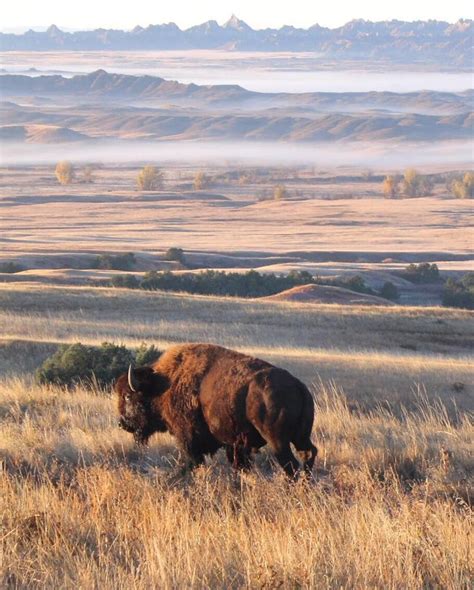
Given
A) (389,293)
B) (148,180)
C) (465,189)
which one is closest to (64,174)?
(148,180)

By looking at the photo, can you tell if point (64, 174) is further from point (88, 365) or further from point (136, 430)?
point (136, 430)

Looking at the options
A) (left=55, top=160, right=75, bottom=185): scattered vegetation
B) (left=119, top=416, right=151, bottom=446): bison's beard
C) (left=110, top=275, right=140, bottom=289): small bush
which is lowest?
(left=55, top=160, right=75, bottom=185): scattered vegetation

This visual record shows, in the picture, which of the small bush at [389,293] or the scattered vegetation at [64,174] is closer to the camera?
the small bush at [389,293]

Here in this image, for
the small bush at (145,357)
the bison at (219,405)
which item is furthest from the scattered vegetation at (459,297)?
the bison at (219,405)

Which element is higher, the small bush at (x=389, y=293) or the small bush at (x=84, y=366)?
the small bush at (x=84, y=366)

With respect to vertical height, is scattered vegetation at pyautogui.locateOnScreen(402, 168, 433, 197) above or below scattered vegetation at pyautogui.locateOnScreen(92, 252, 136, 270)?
below

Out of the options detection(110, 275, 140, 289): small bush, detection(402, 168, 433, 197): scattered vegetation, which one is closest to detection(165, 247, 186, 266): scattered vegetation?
detection(110, 275, 140, 289): small bush

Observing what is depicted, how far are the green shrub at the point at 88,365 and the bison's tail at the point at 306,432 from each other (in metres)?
7.66

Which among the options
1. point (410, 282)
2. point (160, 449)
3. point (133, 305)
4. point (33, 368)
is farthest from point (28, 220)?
point (160, 449)

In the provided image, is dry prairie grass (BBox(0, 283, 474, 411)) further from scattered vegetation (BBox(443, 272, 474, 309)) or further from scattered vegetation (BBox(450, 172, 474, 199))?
scattered vegetation (BBox(450, 172, 474, 199))

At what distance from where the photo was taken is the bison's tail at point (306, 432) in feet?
25.0

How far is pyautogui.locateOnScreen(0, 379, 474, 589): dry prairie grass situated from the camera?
5.48 meters

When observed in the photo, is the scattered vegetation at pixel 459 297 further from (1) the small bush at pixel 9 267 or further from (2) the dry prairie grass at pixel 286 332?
(1) the small bush at pixel 9 267

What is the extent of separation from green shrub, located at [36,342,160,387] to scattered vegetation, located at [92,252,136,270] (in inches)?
1582
